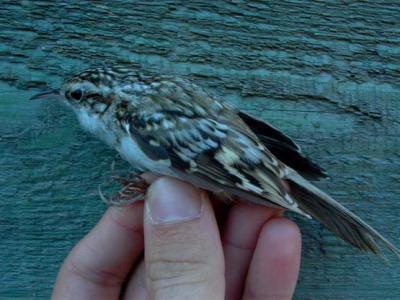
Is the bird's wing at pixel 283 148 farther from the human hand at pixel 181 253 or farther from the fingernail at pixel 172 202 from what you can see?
the fingernail at pixel 172 202

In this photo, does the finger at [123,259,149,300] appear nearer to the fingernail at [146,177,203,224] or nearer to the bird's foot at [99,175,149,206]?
the bird's foot at [99,175,149,206]

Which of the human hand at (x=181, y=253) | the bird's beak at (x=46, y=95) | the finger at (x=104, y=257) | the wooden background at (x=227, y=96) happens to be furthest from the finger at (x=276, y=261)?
the bird's beak at (x=46, y=95)

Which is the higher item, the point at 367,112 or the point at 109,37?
the point at 109,37

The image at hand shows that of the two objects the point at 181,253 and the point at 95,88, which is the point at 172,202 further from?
the point at 95,88

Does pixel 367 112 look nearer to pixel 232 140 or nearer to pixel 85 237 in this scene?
pixel 232 140

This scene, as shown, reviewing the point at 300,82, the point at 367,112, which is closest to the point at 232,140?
the point at 300,82

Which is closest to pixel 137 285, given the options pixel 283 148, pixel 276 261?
pixel 276 261
